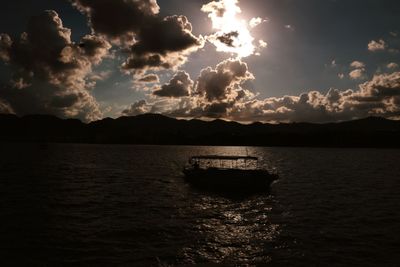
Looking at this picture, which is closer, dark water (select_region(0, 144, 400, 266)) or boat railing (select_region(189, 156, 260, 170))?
dark water (select_region(0, 144, 400, 266))

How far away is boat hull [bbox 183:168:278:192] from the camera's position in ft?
169

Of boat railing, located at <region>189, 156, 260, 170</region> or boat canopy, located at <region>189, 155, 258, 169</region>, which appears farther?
boat railing, located at <region>189, 156, 260, 170</region>

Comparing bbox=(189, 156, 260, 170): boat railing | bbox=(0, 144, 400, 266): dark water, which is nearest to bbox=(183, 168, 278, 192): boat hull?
bbox=(189, 156, 260, 170): boat railing

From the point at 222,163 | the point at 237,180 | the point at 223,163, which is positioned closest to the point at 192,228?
the point at 237,180

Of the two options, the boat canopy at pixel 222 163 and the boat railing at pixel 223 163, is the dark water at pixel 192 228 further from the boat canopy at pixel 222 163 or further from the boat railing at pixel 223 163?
the boat railing at pixel 223 163

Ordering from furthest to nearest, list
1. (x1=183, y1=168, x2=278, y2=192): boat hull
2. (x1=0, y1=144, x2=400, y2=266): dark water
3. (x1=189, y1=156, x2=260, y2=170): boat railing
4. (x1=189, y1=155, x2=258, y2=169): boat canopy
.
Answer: (x1=189, y1=156, x2=260, y2=170): boat railing
(x1=189, y1=155, x2=258, y2=169): boat canopy
(x1=183, y1=168, x2=278, y2=192): boat hull
(x1=0, y1=144, x2=400, y2=266): dark water

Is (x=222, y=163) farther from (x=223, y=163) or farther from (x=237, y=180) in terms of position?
(x=237, y=180)

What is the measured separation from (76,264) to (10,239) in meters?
8.02

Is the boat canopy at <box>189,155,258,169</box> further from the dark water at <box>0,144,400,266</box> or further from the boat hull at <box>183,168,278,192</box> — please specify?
the dark water at <box>0,144,400,266</box>

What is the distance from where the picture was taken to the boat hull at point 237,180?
51656 mm

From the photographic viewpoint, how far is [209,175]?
180ft

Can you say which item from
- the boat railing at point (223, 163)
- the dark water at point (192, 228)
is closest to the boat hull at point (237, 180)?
the boat railing at point (223, 163)

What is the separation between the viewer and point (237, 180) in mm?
51719

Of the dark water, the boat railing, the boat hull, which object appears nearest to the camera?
the dark water
